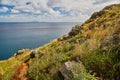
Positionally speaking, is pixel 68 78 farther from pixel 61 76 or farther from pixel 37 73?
pixel 37 73

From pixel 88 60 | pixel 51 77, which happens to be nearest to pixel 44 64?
pixel 51 77

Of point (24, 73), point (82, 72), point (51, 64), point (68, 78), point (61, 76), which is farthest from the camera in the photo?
point (24, 73)

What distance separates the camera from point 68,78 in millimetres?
7246

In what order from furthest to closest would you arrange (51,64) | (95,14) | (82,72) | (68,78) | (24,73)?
(95,14), (24,73), (51,64), (68,78), (82,72)

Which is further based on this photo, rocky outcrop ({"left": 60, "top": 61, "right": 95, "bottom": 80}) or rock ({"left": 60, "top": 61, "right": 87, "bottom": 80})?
rock ({"left": 60, "top": 61, "right": 87, "bottom": 80})

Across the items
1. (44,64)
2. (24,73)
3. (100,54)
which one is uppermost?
(100,54)

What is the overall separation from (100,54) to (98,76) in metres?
1.13

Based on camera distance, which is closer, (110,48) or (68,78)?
(68,78)

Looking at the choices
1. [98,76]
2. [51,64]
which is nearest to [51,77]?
[51,64]

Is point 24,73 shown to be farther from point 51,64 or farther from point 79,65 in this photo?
point 79,65

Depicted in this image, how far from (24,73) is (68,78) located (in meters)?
4.53

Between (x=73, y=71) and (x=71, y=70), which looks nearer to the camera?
(x=73, y=71)

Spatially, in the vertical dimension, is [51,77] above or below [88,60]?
below

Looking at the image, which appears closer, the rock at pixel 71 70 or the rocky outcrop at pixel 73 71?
the rocky outcrop at pixel 73 71
